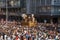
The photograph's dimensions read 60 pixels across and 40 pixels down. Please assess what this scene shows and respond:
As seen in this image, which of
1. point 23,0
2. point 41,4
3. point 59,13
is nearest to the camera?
point 59,13

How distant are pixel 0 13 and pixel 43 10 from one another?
12111 millimetres

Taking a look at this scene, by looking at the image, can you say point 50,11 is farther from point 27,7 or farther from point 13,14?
point 13,14

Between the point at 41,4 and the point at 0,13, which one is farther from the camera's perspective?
the point at 0,13

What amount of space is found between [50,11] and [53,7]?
32.5 inches

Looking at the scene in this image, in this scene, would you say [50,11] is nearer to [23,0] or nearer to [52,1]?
[52,1]

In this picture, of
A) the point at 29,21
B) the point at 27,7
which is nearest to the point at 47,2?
the point at 27,7

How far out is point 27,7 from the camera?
52969 millimetres

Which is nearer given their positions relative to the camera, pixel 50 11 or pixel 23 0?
pixel 50 11

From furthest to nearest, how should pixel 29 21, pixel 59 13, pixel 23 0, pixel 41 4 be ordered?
pixel 23 0, pixel 41 4, pixel 59 13, pixel 29 21

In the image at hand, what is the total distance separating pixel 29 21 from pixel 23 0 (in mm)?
31952

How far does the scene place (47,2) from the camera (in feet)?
163

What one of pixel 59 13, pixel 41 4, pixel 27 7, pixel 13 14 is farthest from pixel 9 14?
pixel 59 13

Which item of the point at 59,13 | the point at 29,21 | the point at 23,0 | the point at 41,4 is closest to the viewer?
the point at 29,21

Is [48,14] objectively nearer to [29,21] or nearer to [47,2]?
[47,2]
